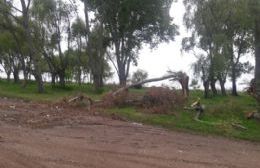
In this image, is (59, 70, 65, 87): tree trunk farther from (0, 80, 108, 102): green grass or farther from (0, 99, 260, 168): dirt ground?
(0, 99, 260, 168): dirt ground

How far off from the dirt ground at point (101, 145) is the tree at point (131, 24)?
69.6 ft

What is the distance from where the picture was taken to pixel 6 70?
68625mm

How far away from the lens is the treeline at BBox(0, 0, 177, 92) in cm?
4581

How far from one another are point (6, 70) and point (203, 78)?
35600 mm

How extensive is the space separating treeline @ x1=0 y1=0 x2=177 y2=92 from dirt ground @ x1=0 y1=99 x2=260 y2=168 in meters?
20.1

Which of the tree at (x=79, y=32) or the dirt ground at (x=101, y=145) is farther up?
the tree at (x=79, y=32)

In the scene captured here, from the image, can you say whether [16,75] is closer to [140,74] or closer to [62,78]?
[62,78]

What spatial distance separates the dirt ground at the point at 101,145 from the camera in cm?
1392

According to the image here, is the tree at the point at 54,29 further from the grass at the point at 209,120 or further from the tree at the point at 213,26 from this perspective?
the grass at the point at 209,120

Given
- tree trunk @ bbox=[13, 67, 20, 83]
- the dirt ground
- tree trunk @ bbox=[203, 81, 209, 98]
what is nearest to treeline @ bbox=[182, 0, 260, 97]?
tree trunk @ bbox=[203, 81, 209, 98]

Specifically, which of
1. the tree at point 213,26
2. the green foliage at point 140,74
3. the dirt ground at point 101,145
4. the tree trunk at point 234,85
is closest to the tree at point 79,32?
the tree at point 213,26

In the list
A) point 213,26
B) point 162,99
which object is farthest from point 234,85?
point 162,99

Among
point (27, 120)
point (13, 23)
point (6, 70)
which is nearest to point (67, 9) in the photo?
point (13, 23)

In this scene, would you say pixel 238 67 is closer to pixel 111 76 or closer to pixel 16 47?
pixel 16 47
